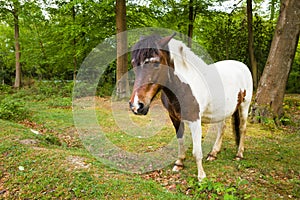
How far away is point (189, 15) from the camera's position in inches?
448

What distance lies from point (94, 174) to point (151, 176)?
0.86m

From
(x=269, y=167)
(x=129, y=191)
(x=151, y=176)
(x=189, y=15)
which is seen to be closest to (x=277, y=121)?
(x=269, y=167)

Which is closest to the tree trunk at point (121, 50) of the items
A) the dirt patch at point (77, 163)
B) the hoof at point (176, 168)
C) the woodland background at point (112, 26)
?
the woodland background at point (112, 26)

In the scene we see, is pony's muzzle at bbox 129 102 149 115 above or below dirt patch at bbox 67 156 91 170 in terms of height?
above

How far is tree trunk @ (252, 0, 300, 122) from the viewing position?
615 centimetres

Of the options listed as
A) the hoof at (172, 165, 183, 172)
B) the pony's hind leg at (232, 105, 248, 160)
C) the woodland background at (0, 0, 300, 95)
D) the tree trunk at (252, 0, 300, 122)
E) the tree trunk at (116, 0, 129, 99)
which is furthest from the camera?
the woodland background at (0, 0, 300, 95)

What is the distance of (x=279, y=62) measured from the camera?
6.27m

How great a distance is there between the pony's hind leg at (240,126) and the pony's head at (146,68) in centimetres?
222

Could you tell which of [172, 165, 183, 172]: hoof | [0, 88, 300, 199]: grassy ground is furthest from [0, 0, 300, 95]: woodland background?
[172, 165, 183, 172]: hoof

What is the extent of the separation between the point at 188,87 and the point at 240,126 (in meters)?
1.80

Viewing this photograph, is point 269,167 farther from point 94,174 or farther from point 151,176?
point 94,174

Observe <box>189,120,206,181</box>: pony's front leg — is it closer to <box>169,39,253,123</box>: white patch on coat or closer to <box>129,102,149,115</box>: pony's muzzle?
<box>169,39,253,123</box>: white patch on coat

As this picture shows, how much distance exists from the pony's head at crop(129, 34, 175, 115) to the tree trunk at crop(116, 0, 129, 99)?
6.08m

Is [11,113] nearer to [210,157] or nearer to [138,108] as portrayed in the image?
[210,157]
